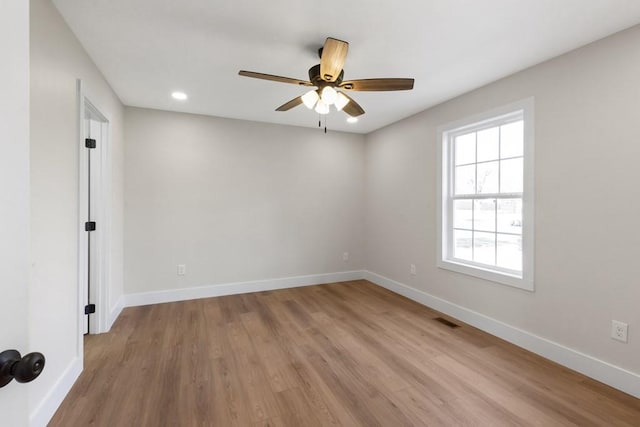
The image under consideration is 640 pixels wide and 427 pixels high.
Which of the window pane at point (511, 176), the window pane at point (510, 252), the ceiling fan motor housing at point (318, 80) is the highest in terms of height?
the ceiling fan motor housing at point (318, 80)

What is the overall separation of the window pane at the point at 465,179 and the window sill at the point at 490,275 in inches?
33.0

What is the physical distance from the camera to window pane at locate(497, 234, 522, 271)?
2.74m

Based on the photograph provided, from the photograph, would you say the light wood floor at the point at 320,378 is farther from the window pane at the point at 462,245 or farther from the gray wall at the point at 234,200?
the gray wall at the point at 234,200

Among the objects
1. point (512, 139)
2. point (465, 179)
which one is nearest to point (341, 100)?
point (512, 139)

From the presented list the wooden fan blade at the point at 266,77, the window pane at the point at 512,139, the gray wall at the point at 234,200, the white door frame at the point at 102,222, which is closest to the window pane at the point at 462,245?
the window pane at the point at 512,139

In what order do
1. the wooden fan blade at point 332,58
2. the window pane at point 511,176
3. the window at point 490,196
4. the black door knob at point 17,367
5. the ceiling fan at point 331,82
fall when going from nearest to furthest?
the black door knob at point 17,367
the wooden fan blade at point 332,58
the ceiling fan at point 331,82
the window at point 490,196
the window pane at point 511,176

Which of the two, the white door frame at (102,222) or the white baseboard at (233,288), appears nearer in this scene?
the white door frame at (102,222)

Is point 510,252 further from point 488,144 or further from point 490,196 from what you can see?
point 488,144

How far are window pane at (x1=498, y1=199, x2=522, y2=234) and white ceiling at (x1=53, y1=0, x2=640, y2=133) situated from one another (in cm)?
120

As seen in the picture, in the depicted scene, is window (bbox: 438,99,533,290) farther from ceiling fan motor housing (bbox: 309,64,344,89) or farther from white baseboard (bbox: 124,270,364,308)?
white baseboard (bbox: 124,270,364,308)

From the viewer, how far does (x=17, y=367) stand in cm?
54

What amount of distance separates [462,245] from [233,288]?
3065mm

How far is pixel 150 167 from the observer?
12.0ft

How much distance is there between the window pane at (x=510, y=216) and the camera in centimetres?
271
